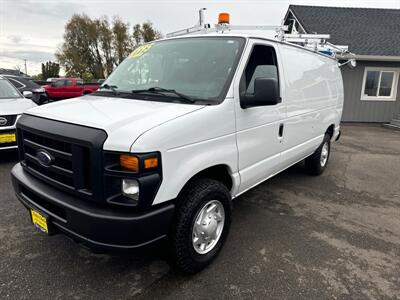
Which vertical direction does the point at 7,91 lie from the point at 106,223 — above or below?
above

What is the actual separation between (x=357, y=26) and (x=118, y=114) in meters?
16.9

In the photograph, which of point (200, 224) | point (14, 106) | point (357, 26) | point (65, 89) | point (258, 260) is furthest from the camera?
point (65, 89)

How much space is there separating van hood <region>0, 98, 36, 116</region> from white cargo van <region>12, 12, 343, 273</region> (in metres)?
3.40

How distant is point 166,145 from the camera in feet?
6.97

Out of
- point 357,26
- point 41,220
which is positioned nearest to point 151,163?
point 41,220

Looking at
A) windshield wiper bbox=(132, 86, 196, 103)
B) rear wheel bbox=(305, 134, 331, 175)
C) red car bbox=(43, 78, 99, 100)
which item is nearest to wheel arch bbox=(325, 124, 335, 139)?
rear wheel bbox=(305, 134, 331, 175)

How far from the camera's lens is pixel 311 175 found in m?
5.68

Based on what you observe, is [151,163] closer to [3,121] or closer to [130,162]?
[130,162]

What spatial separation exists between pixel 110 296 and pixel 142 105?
5.34 ft

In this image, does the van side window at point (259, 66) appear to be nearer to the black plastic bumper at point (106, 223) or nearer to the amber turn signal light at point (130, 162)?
the amber turn signal light at point (130, 162)

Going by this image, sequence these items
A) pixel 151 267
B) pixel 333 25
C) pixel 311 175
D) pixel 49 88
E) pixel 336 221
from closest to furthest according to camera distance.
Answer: pixel 151 267 < pixel 336 221 < pixel 311 175 < pixel 333 25 < pixel 49 88

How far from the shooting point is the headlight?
204 cm

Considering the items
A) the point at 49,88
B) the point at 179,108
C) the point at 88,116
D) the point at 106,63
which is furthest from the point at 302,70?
the point at 106,63

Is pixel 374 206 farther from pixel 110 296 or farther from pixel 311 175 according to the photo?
pixel 110 296
